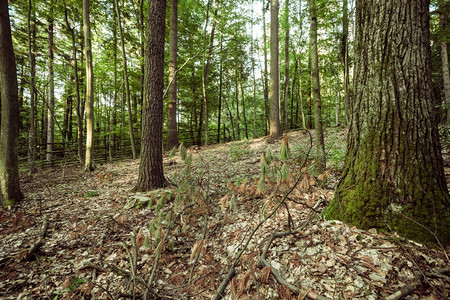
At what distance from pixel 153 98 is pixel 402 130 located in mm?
4639

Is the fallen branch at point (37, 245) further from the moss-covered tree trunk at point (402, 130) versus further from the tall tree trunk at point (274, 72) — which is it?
the tall tree trunk at point (274, 72)

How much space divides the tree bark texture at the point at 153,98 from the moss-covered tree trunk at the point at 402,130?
4.19 meters

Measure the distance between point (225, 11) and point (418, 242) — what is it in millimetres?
14772

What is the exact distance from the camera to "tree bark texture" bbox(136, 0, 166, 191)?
183 inches

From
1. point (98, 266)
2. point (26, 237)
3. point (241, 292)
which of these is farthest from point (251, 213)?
point (26, 237)

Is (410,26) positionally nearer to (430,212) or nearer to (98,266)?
(430,212)

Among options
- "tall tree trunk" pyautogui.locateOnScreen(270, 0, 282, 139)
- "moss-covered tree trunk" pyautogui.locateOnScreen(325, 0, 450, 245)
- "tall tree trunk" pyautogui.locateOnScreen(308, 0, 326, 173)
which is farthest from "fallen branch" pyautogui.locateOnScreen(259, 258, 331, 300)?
"tall tree trunk" pyautogui.locateOnScreen(270, 0, 282, 139)

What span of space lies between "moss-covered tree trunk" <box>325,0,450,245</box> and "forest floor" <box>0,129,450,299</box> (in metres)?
0.24

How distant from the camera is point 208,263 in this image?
2.46 metres

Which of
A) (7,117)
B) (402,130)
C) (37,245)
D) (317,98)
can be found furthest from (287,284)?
(7,117)

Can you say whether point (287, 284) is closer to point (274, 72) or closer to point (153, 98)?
point (153, 98)

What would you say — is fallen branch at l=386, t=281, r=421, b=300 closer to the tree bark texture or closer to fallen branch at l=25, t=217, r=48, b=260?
fallen branch at l=25, t=217, r=48, b=260

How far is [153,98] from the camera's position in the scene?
4754 millimetres

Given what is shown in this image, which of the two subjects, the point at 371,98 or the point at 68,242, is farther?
the point at 68,242
